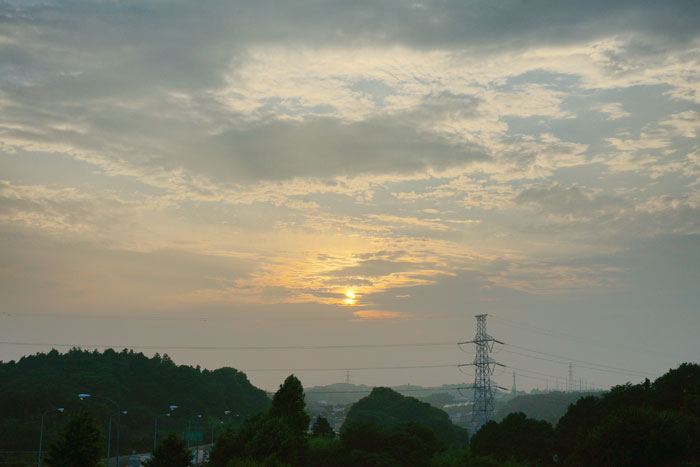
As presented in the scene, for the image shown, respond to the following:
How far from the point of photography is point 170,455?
2795 inches

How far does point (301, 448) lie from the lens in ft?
266

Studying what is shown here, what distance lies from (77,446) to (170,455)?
482 inches

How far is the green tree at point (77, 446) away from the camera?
60.8 metres

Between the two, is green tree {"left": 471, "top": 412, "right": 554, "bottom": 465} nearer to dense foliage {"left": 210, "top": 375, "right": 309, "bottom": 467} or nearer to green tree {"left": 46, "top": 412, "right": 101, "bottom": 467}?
dense foliage {"left": 210, "top": 375, "right": 309, "bottom": 467}

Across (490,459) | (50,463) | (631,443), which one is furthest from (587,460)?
(50,463)

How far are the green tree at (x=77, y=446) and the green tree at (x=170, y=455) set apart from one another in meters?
9.37

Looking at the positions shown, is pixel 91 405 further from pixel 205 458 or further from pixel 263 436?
pixel 263 436

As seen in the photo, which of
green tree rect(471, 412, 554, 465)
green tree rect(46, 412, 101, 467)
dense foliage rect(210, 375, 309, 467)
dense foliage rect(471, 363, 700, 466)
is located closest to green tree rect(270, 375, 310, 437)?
dense foliage rect(210, 375, 309, 467)

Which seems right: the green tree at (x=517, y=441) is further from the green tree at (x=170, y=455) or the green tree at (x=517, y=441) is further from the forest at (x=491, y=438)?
the green tree at (x=170, y=455)

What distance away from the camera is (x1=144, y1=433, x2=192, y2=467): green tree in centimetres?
7094

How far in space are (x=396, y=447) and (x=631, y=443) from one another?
148 ft

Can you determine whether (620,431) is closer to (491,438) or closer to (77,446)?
(491,438)

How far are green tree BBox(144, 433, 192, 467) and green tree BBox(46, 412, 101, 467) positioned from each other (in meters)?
9.37

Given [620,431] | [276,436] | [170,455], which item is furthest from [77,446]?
[620,431]
